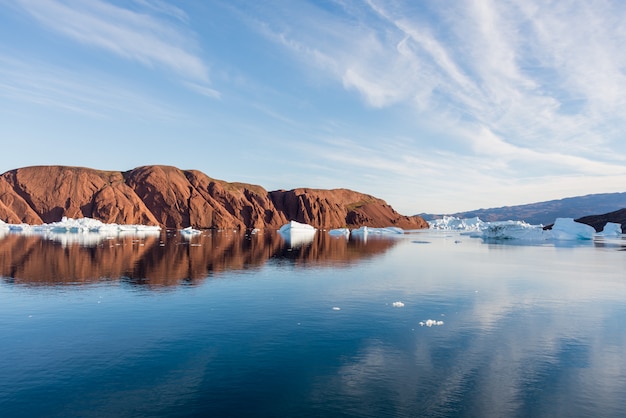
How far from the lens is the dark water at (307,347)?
11499 millimetres

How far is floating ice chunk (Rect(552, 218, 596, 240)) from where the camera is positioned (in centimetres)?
9838

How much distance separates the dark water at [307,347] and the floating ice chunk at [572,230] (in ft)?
255

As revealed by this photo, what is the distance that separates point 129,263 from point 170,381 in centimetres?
3248

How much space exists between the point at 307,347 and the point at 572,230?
4158 inches

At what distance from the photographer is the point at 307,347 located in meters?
16.2

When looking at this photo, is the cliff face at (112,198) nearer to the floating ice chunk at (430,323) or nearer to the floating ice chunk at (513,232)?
the floating ice chunk at (513,232)

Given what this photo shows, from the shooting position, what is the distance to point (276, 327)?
19.0 metres

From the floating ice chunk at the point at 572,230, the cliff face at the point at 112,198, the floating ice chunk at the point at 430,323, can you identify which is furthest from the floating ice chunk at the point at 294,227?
the floating ice chunk at the point at 430,323

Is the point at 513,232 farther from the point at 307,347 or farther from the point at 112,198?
the point at 112,198

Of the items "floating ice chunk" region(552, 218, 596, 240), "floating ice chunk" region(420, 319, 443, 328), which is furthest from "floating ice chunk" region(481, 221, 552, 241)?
"floating ice chunk" region(420, 319, 443, 328)

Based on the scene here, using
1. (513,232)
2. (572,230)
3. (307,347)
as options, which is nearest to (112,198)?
(513,232)

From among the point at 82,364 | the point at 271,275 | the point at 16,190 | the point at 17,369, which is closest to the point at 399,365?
the point at 82,364

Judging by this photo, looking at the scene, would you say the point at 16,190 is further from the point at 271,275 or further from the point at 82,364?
the point at 82,364

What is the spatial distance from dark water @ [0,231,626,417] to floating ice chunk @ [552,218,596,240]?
77.6 meters
